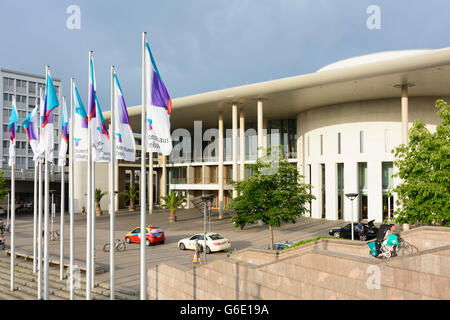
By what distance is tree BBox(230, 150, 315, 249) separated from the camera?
69.4 ft

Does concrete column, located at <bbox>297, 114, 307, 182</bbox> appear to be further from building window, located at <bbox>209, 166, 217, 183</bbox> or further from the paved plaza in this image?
building window, located at <bbox>209, 166, 217, 183</bbox>

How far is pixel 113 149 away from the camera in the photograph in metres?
12.1

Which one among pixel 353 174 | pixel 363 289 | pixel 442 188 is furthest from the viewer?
pixel 353 174

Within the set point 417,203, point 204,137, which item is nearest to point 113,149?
point 417,203

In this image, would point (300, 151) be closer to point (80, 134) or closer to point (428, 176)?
point (428, 176)

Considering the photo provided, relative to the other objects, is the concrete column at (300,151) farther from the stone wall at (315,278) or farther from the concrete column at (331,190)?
the stone wall at (315,278)

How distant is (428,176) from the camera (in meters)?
15.3

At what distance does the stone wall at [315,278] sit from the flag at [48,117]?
6108 mm

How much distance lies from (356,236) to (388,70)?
11.6 metres

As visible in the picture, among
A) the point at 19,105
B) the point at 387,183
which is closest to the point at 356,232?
the point at 387,183

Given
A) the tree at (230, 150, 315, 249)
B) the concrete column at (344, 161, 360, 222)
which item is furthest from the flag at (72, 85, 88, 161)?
the concrete column at (344, 161, 360, 222)

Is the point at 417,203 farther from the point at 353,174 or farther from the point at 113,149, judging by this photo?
the point at 353,174

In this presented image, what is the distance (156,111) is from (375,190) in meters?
29.8

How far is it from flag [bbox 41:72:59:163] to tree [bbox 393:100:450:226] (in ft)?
46.1
